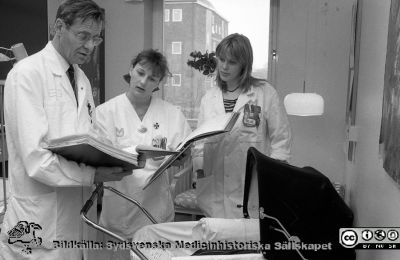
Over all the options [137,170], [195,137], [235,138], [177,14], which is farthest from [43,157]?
[177,14]

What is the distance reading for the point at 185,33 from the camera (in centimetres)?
335

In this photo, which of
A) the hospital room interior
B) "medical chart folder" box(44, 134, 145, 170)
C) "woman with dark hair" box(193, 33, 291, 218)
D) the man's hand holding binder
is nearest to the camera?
"medical chart folder" box(44, 134, 145, 170)

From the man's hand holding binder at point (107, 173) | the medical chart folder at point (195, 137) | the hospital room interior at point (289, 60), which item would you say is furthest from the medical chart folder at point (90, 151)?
the hospital room interior at point (289, 60)

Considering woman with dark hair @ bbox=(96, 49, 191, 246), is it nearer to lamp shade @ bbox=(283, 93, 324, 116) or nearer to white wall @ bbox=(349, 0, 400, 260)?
lamp shade @ bbox=(283, 93, 324, 116)

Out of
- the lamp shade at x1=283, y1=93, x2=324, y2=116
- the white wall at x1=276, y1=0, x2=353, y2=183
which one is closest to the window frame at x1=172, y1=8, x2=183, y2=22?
the white wall at x1=276, y1=0, x2=353, y2=183

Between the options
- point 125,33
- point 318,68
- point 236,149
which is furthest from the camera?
point 125,33

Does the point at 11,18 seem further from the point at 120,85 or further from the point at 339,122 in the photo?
the point at 339,122

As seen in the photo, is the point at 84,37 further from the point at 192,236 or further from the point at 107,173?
the point at 192,236

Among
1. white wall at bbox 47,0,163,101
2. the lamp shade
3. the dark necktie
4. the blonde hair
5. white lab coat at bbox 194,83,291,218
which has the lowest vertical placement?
white lab coat at bbox 194,83,291,218

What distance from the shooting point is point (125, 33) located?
331 cm

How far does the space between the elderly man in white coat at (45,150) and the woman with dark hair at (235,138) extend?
2.41 ft

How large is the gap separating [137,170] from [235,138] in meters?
0.54

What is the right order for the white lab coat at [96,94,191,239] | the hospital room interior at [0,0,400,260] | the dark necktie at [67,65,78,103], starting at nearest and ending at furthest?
1. the dark necktie at [67,65,78,103]
2. the hospital room interior at [0,0,400,260]
3. the white lab coat at [96,94,191,239]

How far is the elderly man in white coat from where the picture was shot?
3.86 feet
